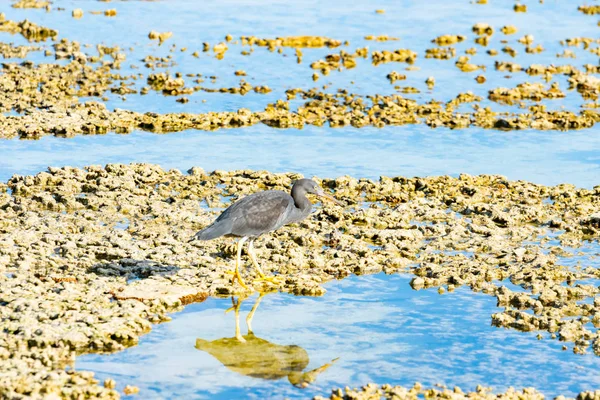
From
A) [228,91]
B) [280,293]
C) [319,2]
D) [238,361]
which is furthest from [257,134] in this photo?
[319,2]

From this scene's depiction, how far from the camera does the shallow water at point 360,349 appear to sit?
1049 cm

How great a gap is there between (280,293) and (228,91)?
510 inches

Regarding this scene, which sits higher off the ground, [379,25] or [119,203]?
[379,25]

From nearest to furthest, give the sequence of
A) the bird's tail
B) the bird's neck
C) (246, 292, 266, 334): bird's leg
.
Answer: (246, 292, 266, 334): bird's leg
the bird's tail
the bird's neck

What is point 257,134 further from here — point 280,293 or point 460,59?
point 460,59

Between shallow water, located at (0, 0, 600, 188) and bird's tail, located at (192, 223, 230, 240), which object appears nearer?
bird's tail, located at (192, 223, 230, 240)

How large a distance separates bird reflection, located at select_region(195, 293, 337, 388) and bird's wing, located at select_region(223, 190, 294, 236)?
1.44 meters

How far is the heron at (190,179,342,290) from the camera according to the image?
12.8 metres

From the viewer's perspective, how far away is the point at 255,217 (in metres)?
12.9

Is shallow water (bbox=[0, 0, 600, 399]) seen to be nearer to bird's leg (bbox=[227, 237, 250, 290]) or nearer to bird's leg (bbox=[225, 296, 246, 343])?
bird's leg (bbox=[225, 296, 246, 343])

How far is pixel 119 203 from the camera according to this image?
628 inches

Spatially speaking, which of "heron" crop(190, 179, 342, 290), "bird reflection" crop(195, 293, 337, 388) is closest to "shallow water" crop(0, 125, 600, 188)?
"heron" crop(190, 179, 342, 290)

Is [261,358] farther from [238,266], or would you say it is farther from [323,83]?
[323,83]

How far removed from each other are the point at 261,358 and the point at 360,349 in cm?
114
